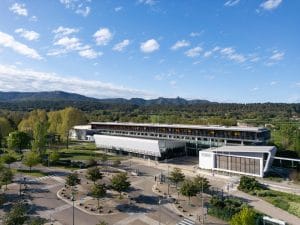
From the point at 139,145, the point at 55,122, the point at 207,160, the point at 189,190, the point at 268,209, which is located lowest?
the point at 268,209

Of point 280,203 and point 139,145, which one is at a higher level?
point 139,145

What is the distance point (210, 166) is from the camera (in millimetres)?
62688

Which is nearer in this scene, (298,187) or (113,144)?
(298,187)

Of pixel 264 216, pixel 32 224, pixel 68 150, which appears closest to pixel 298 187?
pixel 264 216

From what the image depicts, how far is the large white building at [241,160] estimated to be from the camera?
182 feet

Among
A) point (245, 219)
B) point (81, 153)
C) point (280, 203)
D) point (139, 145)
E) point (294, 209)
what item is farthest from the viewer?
point (81, 153)

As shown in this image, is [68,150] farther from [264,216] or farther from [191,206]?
[264,216]

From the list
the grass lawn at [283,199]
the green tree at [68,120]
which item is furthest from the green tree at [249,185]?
Result: the green tree at [68,120]

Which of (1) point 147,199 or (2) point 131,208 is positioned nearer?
(2) point 131,208

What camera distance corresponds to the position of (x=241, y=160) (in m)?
58.0

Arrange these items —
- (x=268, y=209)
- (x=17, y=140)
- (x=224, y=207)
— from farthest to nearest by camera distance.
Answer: (x=17, y=140) < (x=268, y=209) < (x=224, y=207)

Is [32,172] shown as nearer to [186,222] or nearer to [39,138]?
[39,138]

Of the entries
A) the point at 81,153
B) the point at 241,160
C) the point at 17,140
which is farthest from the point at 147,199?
the point at 17,140

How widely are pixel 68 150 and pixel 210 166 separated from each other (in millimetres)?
48968
